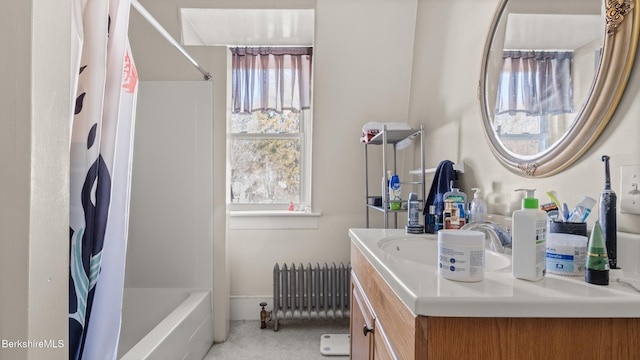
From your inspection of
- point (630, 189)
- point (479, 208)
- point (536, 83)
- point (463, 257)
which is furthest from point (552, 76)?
point (463, 257)

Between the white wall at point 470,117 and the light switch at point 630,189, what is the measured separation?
0.02 meters

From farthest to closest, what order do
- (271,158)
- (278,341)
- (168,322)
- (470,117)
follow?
(271,158) < (278,341) < (168,322) < (470,117)

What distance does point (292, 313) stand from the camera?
231cm

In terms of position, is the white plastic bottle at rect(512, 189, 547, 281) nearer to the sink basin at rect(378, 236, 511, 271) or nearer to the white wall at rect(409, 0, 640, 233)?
the white wall at rect(409, 0, 640, 233)

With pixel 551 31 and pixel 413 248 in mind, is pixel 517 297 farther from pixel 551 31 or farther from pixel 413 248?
pixel 551 31

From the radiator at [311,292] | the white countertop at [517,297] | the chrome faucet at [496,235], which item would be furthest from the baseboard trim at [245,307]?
the white countertop at [517,297]

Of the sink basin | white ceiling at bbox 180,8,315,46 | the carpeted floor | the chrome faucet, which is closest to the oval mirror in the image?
the chrome faucet

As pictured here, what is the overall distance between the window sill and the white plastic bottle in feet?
5.92

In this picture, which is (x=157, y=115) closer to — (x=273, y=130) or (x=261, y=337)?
(x=273, y=130)

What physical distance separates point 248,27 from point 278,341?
2175mm

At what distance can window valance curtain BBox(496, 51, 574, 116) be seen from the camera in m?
0.95

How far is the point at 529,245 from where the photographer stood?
2.36 ft

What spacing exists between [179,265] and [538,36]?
7.27 feet
